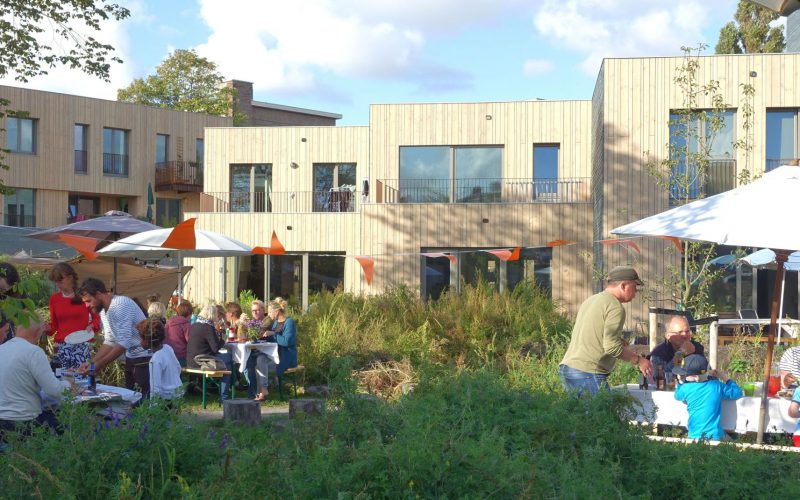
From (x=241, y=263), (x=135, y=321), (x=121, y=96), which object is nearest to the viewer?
(x=135, y=321)

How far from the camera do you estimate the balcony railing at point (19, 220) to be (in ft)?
119

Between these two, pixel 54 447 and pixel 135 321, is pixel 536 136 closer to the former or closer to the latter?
pixel 135 321

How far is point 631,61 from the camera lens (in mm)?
22656

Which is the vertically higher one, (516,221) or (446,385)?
(516,221)

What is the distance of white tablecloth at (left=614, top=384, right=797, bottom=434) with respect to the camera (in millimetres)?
7957

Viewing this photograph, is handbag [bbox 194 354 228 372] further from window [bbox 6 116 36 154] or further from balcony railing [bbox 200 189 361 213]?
window [bbox 6 116 36 154]

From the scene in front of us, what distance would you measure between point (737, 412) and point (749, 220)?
5.34ft

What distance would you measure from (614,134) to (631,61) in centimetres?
176

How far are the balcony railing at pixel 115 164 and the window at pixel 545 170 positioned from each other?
19464 mm

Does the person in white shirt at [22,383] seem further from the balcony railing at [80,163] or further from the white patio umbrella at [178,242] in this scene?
the balcony railing at [80,163]

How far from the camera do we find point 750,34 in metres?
40.2

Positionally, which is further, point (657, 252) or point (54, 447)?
point (657, 252)

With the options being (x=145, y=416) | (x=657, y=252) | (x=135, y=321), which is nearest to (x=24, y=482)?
(x=145, y=416)

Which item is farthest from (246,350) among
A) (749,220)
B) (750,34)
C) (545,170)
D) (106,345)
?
(750,34)
